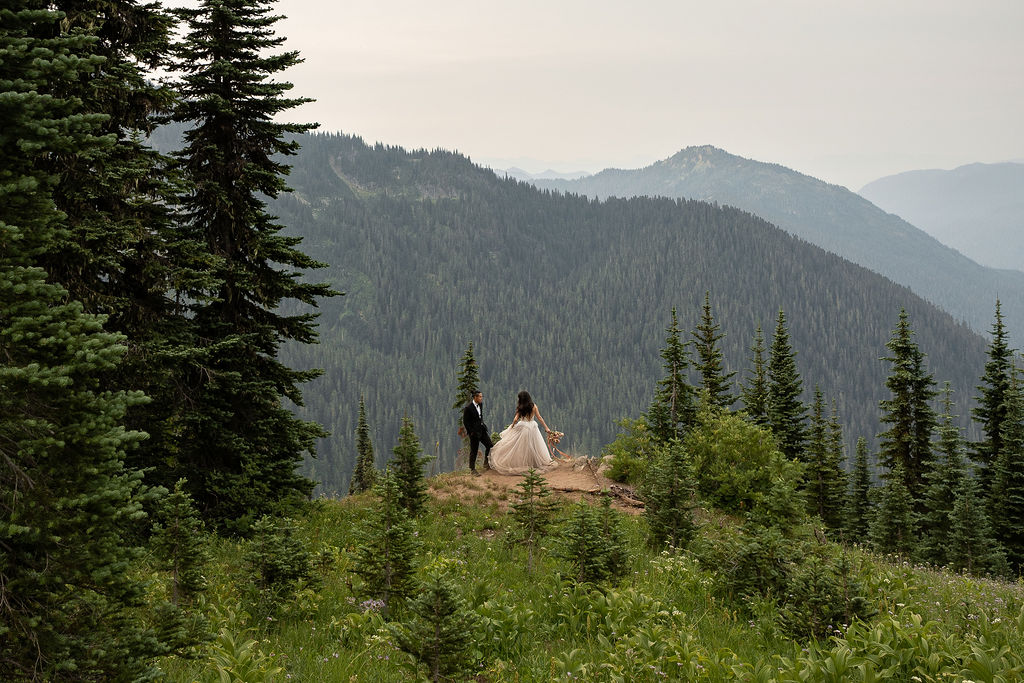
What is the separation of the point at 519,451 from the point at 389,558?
10.6 meters

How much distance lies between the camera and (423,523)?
481 inches

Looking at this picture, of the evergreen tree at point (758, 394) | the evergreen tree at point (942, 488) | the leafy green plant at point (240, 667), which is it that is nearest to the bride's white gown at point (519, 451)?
the leafy green plant at point (240, 667)

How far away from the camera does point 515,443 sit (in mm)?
17594

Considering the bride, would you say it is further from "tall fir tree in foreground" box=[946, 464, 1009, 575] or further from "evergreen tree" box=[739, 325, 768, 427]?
"evergreen tree" box=[739, 325, 768, 427]

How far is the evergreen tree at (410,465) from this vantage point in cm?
1087

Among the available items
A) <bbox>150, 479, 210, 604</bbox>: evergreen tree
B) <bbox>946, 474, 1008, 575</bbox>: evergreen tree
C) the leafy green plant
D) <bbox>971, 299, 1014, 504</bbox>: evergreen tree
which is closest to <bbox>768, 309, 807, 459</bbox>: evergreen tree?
<bbox>971, 299, 1014, 504</bbox>: evergreen tree

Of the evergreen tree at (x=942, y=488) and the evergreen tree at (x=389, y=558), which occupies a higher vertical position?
the evergreen tree at (x=389, y=558)

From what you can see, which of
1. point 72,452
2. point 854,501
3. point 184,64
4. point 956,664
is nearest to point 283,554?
point 72,452

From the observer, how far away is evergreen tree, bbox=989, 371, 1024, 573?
29062 millimetres

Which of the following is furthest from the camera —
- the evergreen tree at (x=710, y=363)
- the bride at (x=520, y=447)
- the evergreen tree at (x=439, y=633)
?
the evergreen tree at (x=710, y=363)

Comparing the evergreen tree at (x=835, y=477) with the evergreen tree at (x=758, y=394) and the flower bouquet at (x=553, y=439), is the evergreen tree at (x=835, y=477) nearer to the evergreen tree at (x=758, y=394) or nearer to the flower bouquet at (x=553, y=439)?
the evergreen tree at (x=758, y=394)

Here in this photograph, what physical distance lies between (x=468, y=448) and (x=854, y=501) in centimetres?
3571

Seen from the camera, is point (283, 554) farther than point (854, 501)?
No

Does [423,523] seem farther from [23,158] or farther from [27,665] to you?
[23,158]
